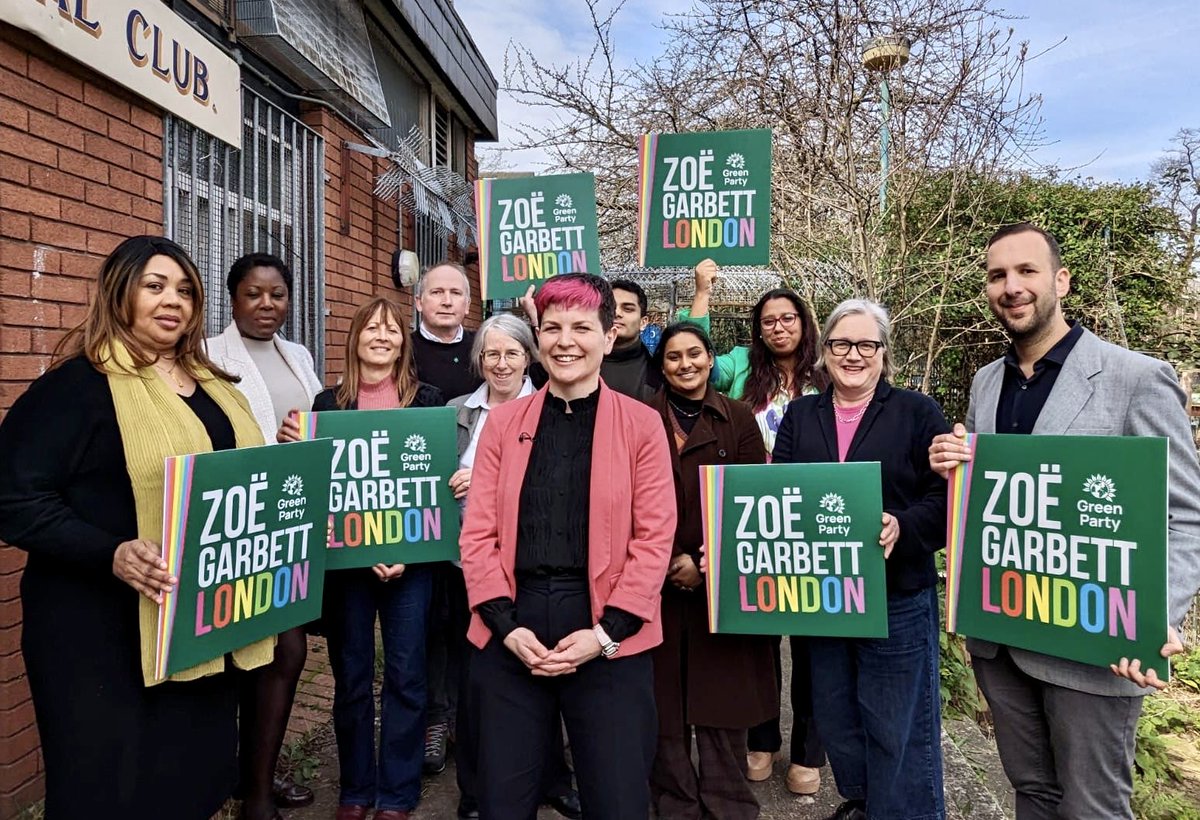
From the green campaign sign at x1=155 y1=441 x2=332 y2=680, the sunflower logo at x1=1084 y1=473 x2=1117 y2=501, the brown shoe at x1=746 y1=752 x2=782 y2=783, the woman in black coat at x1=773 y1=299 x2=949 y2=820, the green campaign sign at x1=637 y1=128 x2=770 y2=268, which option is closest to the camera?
the green campaign sign at x1=155 y1=441 x2=332 y2=680

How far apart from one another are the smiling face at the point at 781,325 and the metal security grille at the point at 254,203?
2951 millimetres

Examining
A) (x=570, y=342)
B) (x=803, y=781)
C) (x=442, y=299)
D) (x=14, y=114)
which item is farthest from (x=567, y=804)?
(x=14, y=114)

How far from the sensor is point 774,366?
363cm

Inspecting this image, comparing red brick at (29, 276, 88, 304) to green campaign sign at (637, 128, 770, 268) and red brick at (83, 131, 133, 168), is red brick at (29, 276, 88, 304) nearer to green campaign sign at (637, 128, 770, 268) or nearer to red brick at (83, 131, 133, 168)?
red brick at (83, 131, 133, 168)

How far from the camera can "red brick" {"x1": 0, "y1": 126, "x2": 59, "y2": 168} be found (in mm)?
2701

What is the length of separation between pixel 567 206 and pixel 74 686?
117 inches

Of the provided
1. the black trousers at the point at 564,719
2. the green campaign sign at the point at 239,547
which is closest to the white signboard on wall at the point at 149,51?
the green campaign sign at the point at 239,547

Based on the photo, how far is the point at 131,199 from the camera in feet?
11.1

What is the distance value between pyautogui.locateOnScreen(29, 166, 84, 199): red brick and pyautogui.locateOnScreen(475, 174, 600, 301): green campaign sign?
1.77m

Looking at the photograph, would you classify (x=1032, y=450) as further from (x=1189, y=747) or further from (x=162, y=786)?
(x=1189, y=747)

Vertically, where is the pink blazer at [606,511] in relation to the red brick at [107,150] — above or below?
below

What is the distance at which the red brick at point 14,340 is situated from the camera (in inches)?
107

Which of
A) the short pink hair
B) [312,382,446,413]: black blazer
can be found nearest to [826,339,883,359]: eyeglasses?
the short pink hair

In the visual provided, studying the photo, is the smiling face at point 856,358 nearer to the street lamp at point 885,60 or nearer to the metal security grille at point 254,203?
the metal security grille at point 254,203
